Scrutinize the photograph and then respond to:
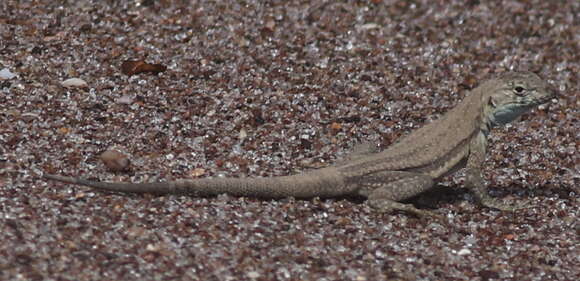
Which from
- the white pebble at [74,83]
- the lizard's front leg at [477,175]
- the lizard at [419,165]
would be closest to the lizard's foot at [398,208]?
the lizard at [419,165]

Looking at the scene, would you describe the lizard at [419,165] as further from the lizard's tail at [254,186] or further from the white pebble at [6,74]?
the white pebble at [6,74]

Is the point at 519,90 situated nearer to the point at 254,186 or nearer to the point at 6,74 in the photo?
the point at 254,186

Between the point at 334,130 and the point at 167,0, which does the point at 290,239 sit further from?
the point at 167,0

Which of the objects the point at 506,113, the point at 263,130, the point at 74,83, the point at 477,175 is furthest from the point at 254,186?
the point at 74,83

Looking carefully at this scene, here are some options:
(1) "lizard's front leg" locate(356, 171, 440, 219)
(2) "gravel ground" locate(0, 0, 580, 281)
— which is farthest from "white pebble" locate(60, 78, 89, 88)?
(1) "lizard's front leg" locate(356, 171, 440, 219)

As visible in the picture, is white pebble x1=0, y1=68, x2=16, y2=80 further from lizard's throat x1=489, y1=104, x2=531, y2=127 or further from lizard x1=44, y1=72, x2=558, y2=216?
lizard's throat x1=489, y1=104, x2=531, y2=127

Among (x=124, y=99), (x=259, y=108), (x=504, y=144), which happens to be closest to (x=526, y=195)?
(x=504, y=144)
